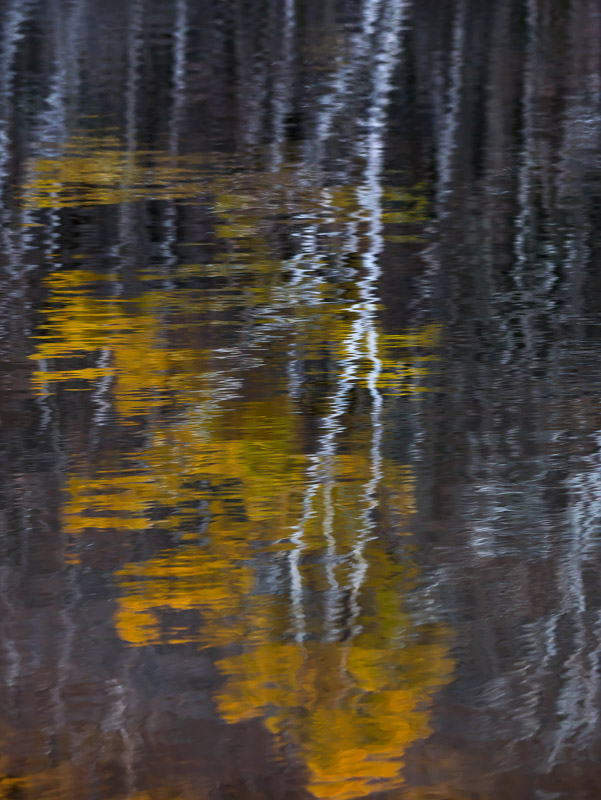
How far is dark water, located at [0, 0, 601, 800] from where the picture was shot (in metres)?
0.71

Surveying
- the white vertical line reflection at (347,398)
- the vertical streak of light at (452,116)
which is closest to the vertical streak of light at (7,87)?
the white vertical line reflection at (347,398)

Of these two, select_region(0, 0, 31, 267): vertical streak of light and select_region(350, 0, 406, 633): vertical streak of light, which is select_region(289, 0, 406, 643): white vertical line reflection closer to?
select_region(350, 0, 406, 633): vertical streak of light

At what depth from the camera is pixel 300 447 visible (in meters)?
1.00

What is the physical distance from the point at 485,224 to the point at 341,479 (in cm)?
63

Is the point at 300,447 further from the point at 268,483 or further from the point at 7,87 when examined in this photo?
the point at 7,87

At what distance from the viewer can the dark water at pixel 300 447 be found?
71cm

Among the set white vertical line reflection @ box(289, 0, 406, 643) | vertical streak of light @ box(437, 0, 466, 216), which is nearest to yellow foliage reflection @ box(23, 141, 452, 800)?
white vertical line reflection @ box(289, 0, 406, 643)

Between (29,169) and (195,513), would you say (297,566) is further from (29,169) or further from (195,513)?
(29,169)

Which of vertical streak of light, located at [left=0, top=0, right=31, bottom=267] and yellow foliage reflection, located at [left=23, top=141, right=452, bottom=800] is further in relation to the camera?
vertical streak of light, located at [left=0, top=0, right=31, bottom=267]

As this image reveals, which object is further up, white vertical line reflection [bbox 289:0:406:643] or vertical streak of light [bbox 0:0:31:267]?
vertical streak of light [bbox 0:0:31:267]

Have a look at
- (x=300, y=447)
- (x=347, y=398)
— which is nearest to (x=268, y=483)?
(x=300, y=447)

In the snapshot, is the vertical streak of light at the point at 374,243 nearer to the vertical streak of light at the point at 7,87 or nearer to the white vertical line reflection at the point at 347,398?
the white vertical line reflection at the point at 347,398

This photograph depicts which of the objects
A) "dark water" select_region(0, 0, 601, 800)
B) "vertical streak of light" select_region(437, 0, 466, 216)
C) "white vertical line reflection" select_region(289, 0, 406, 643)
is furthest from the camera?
"vertical streak of light" select_region(437, 0, 466, 216)

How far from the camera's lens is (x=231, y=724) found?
0.71 m
